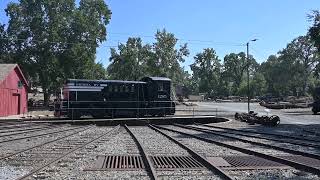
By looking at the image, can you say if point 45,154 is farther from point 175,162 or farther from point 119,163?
point 175,162

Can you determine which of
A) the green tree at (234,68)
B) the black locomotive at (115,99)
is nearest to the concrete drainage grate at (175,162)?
the black locomotive at (115,99)

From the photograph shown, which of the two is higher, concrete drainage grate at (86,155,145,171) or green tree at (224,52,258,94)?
green tree at (224,52,258,94)

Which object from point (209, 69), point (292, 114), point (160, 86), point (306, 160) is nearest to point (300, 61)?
point (209, 69)

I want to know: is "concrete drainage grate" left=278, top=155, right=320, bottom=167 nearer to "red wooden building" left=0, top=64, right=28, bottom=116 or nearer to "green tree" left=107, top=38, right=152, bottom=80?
"red wooden building" left=0, top=64, right=28, bottom=116

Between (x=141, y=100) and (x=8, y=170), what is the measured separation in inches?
1162

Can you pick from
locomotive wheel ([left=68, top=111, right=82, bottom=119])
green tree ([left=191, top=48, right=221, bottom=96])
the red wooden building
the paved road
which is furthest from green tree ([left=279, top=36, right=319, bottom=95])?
locomotive wheel ([left=68, top=111, right=82, bottom=119])

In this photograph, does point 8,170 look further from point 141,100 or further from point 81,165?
point 141,100

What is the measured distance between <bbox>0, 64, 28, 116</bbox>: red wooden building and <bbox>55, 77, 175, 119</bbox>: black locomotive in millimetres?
8163

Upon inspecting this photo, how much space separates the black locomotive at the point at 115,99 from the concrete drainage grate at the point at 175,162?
23.9 meters

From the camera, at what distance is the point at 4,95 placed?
45.6m

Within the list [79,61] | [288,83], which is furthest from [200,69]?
[79,61]

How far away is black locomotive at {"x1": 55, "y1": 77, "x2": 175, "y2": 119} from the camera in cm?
3822

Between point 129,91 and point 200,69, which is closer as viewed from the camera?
point 129,91

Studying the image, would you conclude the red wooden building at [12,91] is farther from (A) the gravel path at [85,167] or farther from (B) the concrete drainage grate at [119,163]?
(B) the concrete drainage grate at [119,163]
